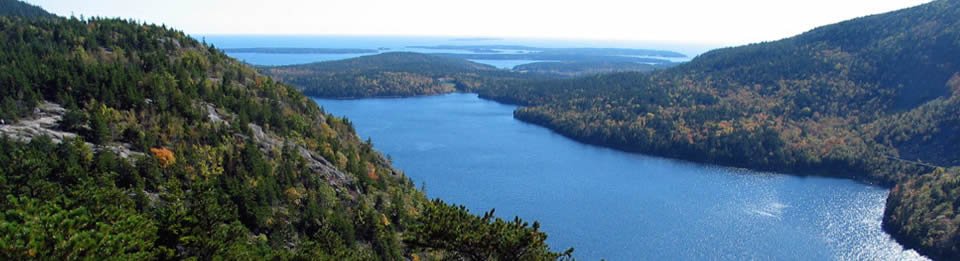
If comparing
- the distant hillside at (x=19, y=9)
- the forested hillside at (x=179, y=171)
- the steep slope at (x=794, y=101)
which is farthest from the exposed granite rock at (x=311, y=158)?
the steep slope at (x=794, y=101)

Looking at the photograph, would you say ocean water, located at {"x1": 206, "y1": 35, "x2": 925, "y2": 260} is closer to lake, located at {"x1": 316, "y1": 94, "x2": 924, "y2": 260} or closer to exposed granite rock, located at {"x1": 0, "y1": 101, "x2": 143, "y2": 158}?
lake, located at {"x1": 316, "y1": 94, "x2": 924, "y2": 260}

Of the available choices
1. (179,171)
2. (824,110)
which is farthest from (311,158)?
(824,110)

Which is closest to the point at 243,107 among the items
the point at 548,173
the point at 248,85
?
the point at 248,85

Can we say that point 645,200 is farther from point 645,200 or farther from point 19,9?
point 19,9

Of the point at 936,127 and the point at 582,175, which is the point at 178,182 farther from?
the point at 936,127

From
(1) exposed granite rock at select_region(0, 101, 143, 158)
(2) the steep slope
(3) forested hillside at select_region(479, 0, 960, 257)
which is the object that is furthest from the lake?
(1) exposed granite rock at select_region(0, 101, 143, 158)

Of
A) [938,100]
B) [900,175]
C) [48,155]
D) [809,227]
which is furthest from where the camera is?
[938,100]
